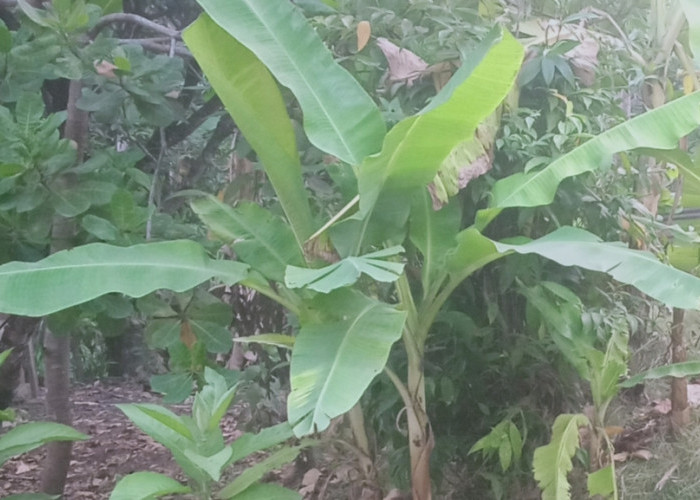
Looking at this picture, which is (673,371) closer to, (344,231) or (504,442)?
(504,442)

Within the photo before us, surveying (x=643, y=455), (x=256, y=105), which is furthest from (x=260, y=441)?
(x=643, y=455)

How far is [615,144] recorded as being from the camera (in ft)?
4.72

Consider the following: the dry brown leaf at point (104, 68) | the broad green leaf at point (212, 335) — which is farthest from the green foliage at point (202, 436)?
the dry brown leaf at point (104, 68)

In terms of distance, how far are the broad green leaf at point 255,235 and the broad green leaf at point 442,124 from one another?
→ 0.23 m

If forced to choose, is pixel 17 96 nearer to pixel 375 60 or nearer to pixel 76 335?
pixel 76 335

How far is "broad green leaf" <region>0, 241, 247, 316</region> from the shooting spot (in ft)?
4.18

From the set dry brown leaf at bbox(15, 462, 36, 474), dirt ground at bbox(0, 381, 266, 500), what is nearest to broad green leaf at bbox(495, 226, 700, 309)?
dirt ground at bbox(0, 381, 266, 500)

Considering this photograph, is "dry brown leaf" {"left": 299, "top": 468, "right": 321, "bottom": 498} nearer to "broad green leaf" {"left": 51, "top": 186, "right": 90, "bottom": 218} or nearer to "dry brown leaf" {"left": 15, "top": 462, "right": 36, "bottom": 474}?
"broad green leaf" {"left": 51, "top": 186, "right": 90, "bottom": 218}

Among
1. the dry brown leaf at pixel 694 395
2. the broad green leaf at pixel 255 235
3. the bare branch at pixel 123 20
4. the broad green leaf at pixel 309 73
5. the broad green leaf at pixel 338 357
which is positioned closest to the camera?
the broad green leaf at pixel 338 357

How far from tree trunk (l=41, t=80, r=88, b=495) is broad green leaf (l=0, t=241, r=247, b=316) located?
651 millimetres

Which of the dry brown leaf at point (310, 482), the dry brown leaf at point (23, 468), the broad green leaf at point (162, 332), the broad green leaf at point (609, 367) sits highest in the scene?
the broad green leaf at point (162, 332)

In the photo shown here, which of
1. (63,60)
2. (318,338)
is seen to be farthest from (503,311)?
(63,60)

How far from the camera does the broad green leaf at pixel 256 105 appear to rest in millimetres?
1506

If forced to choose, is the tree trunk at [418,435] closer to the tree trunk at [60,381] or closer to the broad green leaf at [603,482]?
the broad green leaf at [603,482]
